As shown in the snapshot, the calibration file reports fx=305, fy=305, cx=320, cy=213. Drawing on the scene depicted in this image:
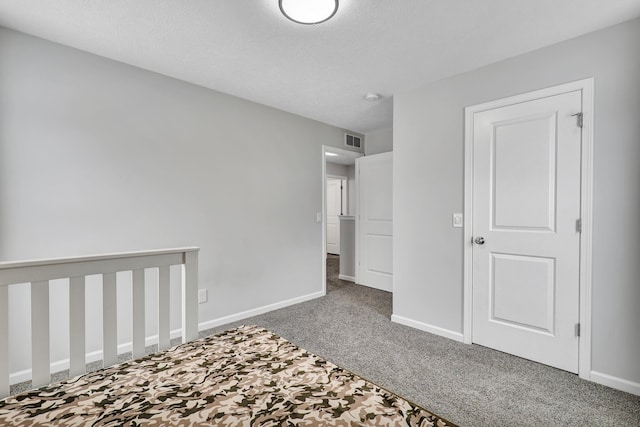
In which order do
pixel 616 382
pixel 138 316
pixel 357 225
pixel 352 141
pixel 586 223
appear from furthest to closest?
pixel 357 225 → pixel 352 141 → pixel 586 223 → pixel 616 382 → pixel 138 316

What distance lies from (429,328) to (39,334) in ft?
8.97

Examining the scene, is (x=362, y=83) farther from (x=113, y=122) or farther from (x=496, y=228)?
(x=113, y=122)

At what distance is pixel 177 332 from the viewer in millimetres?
2736

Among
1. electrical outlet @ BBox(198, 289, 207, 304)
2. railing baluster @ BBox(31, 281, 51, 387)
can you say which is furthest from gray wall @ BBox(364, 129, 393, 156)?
railing baluster @ BBox(31, 281, 51, 387)

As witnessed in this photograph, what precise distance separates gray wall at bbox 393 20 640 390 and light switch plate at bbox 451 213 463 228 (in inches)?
1.7

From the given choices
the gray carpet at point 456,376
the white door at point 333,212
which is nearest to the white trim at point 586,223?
the gray carpet at point 456,376

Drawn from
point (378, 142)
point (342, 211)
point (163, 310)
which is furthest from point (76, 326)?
point (342, 211)

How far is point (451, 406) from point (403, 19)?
2322 millimetres

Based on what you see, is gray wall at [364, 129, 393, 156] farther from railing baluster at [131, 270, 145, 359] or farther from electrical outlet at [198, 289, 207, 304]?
railing baluster at [131, 270, 145, 359]

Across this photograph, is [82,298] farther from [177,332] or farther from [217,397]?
[177,332]

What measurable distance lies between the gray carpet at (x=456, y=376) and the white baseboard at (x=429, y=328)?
2.4 inches

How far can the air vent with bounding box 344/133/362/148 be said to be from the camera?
14.2 feet

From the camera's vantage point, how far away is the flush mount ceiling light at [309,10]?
168 centimetres

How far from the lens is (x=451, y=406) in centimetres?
176
